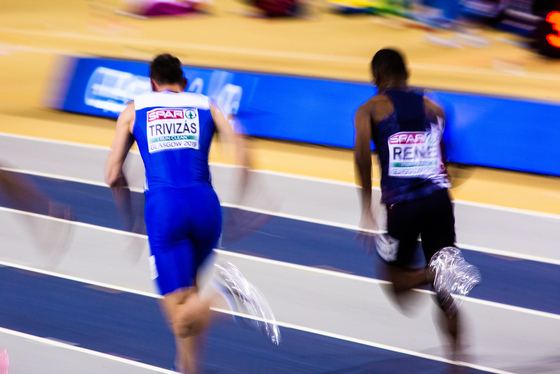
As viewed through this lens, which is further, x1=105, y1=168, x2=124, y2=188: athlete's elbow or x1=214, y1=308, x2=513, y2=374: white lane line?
x1=214, y1=308, x2=513, y2=374: white lane line

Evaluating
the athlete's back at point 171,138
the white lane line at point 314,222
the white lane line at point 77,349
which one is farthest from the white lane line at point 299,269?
the athlete's back at point 171,138

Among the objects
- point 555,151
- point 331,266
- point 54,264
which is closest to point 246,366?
point 331,266

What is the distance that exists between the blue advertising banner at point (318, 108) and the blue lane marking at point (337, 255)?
2.23 metres

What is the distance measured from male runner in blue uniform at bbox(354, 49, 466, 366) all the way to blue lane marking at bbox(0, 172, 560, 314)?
6.37 ft

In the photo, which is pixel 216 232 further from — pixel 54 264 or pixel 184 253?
pixel 54 264

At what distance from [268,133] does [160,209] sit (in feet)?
24.1

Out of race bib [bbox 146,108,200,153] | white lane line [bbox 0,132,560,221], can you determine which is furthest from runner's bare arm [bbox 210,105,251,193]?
white lane line [bbox 0,132,560,221]

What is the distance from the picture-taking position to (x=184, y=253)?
4.35 metres

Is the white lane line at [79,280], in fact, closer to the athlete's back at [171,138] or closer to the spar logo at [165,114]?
the athlete's back at [171,138]

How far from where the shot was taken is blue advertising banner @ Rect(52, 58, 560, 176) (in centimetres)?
980

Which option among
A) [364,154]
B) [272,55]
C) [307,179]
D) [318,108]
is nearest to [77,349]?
[364,154]

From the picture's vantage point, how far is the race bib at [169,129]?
174 inches

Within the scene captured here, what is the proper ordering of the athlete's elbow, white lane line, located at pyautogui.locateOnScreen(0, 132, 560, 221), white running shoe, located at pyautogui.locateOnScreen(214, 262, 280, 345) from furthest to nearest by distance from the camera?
1. white lane line, located at pyautogui.locateOnScreen(0, 132, 560, 221)
2. white running shoe, located at pyautogui.locateOnScreen(214, 262, 280, 345)
3. the athlete's elbow

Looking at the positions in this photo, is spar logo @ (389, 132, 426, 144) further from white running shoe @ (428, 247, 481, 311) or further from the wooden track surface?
the wooden track surface
